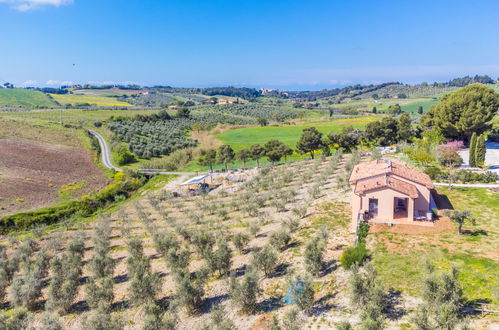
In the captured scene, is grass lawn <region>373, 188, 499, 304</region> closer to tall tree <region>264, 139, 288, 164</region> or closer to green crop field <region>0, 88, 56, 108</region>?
tall tree <region>264, 139, 288, 164</region>

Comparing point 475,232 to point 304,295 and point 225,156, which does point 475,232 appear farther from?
point 225,156

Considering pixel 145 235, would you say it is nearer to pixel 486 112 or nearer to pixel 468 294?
pixel 468 294

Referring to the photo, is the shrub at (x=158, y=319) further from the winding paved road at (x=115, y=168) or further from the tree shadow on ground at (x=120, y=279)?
the winding paved road at (x=115, y=168)

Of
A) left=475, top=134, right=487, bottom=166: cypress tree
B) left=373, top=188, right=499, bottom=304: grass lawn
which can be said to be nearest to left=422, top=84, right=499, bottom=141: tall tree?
left=475, top=134, right=487, bottom=166: cypress tree

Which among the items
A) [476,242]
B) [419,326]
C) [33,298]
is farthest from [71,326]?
[476,242]

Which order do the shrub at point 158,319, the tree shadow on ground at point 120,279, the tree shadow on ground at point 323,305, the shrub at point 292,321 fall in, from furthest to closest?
the tree shadow on ground at point 120,279 < the tree shadow on ground at point 323,305 < the shrub at point 158,319 < the shrub at point 292,321

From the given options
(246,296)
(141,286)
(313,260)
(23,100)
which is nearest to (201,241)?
(141,286)

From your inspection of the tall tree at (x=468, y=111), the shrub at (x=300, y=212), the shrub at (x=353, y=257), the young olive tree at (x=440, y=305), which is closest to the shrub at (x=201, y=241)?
the shrub at (x=300, y=212)
